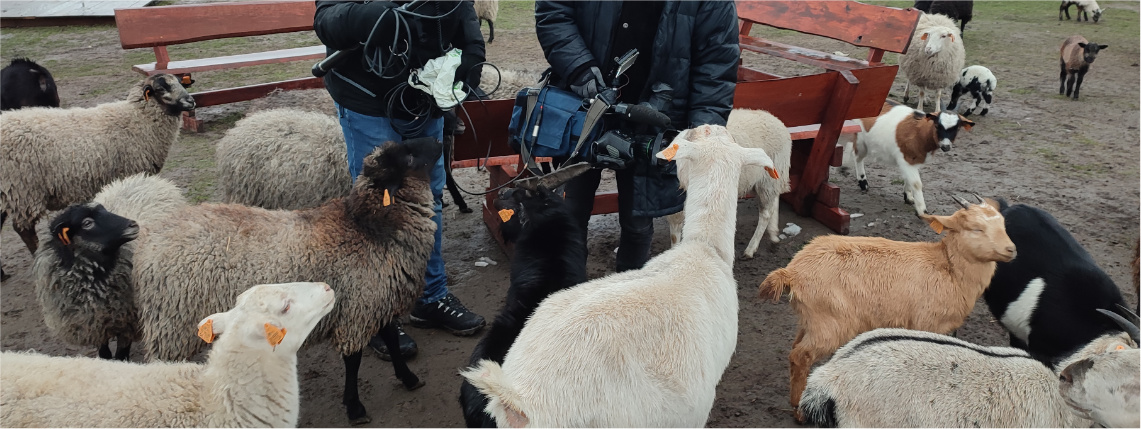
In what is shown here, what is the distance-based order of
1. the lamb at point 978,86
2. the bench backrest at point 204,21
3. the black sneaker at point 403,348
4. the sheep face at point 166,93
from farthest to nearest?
the lamb at point 978,86 → the bench backrest at point 204,21 → the sheep face at point 166,93 → the black sneaker at point 403,348

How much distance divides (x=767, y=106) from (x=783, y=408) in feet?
8.83

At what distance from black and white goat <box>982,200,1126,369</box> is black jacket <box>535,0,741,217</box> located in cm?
190

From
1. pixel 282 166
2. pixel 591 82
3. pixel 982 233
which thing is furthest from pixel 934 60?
pixel 282 166

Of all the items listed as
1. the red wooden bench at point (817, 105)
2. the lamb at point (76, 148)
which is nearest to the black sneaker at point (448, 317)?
the red wooden bench at point (817, 105)

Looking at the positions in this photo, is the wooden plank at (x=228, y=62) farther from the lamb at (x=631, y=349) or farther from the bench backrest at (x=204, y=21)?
the lamb at (x=631, y=349)

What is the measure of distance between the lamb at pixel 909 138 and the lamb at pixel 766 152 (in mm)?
1481

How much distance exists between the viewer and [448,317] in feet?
14.5

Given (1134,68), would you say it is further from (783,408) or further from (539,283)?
(539,283)

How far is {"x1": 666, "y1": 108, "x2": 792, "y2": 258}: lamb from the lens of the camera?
5211 millimetres

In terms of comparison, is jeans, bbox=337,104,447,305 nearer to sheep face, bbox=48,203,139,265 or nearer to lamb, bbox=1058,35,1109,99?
sheep face, bbox=48,203,139,265

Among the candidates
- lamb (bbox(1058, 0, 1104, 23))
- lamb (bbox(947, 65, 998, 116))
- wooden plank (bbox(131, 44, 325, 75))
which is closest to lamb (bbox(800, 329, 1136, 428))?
lamb (bbox(947, 65, 998, 116))

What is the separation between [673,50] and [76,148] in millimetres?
4477

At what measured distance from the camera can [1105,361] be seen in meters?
2.69

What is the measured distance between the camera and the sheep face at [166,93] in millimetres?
5828
